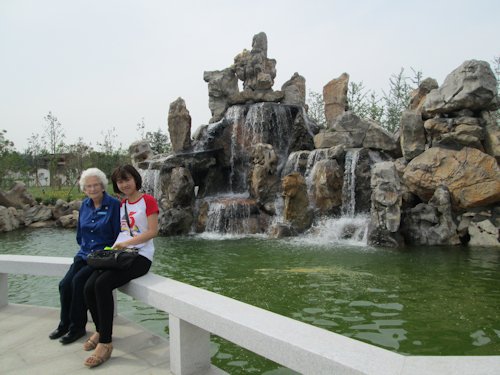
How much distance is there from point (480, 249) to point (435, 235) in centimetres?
118

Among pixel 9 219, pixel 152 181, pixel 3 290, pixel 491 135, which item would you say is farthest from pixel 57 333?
pixel 9 219

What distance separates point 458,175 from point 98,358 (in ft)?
36.6

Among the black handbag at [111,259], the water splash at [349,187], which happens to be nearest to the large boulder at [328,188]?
the water splash at [349,187]

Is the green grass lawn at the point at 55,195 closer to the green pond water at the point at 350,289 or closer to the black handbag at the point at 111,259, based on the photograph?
the green pond water at the point at 350,289

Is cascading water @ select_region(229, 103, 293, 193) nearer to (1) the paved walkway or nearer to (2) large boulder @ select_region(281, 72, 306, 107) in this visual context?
(2) large boulder @ select_region(281, 72, 306, 107)

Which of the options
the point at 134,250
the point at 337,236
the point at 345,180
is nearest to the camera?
the point at 134,250

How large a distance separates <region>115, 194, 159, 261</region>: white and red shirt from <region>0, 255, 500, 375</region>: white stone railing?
25cm

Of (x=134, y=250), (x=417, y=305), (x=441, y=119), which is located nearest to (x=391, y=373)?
(x=134, y=250)

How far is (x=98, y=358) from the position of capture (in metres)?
3.05

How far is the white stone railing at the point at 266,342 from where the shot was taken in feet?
6.28

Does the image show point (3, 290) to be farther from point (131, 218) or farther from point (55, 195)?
point (55, 195)

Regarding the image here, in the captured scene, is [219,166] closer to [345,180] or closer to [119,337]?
[345,180]

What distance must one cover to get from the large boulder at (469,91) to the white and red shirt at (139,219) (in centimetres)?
1143

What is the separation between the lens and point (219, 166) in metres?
19.7
